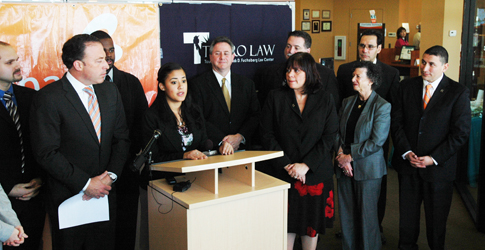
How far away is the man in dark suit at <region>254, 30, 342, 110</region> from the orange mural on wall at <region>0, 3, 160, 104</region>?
1.05 metres

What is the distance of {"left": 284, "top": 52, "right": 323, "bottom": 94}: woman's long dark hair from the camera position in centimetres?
311

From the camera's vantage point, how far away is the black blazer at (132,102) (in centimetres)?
352

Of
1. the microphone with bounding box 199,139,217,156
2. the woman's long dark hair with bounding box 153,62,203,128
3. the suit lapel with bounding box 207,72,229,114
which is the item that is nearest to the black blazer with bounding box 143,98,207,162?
the woman's long dark hair with bounding box 153,62,203,128

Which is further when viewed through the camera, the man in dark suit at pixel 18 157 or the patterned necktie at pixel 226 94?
the patterned necktie at pixel 226 94

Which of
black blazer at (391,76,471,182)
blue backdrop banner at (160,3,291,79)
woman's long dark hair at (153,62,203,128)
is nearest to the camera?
woman's long dark hair at (153,62,203,128)

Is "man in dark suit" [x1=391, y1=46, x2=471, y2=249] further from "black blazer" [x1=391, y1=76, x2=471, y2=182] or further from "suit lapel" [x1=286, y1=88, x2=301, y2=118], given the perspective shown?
"suit lapel" [x1=286, y1=88, x2=301, y2=118]

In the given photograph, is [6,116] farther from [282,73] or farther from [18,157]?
[282,73]

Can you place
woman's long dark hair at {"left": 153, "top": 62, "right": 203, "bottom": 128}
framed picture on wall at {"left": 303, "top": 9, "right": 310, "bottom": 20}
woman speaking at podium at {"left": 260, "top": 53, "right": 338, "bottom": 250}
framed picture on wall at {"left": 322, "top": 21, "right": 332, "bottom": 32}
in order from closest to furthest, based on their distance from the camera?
woman's long dark hair at {"left": 153, "top": 62, "right": 203, "bottom": 128}
woman speaking at podium at {"left": 260, "top": 53, "right": 338, "bottom": 250}
framed picture on wall at {"left": 303, "top": 9, "right": 310, "bottom": 20}
framed picture on wall at {"left": 322, "top": 21, "right": 332, "bottom": 32}

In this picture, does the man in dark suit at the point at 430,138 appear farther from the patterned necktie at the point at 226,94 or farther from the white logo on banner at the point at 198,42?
the white logo on banner at the point at 198,42

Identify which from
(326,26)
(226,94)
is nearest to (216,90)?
(226,94)

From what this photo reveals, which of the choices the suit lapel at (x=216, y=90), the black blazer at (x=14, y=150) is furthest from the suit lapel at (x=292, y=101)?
the black blazer at (x=14, y=150)

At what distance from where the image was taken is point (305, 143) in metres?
3.12

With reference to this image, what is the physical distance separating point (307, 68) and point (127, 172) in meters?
1.63

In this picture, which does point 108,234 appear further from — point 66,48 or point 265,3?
point 265,3
